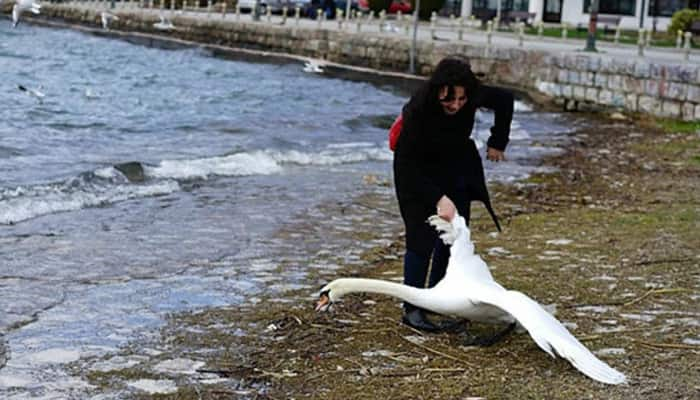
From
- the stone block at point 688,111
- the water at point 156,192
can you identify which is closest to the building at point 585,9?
the water at point 156,192

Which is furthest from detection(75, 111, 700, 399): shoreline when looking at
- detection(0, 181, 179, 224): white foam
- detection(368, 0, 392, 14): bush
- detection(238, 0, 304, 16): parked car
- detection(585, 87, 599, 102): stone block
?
detection(368, 0, 392, 14): bush

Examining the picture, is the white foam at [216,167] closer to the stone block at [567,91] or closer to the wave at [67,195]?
the wave at [67,195]

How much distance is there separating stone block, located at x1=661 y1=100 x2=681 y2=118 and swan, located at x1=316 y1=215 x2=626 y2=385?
17.1 m

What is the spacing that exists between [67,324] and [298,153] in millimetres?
10037

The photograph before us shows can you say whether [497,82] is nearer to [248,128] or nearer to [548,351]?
[248,128]

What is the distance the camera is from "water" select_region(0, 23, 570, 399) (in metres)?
7.28

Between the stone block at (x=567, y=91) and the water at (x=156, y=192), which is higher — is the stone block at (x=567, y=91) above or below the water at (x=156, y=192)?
above

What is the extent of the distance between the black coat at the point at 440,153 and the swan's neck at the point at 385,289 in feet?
1.60

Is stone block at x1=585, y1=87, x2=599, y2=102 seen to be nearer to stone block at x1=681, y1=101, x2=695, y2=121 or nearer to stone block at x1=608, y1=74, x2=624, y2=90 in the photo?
stone block at x1=608, y1=74, x2=624, y2=90

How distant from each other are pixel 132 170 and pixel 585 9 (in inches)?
1601

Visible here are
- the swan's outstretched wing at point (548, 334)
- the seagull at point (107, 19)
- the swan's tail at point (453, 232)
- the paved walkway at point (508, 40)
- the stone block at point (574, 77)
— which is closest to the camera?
the swan's outstretched wing at point (548, 334)

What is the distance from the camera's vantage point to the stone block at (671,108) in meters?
22.3

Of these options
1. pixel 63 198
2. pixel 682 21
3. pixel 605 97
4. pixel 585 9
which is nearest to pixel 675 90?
pixel 605 97

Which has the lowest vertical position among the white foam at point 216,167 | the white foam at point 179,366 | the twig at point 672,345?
the white foam at point 216,167
